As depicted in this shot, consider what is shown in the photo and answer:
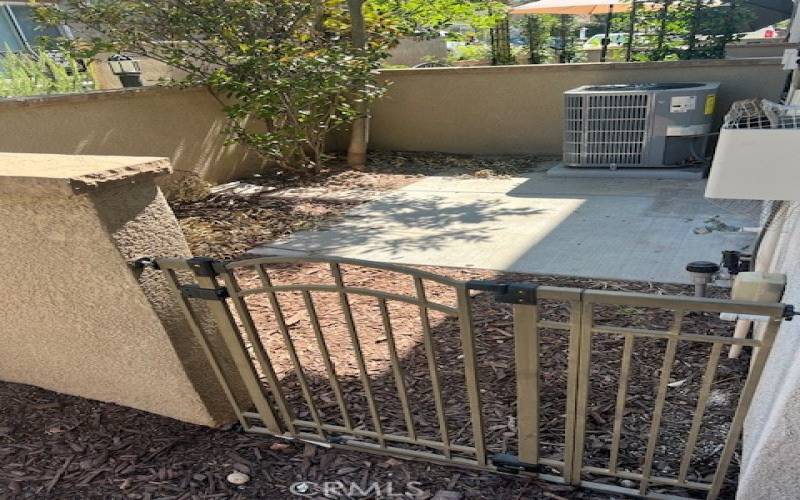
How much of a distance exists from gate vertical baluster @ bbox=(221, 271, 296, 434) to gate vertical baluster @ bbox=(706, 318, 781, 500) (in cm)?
162

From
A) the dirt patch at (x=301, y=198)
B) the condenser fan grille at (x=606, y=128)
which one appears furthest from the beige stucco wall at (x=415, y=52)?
the condenser fan grille at (x=606, y=128)

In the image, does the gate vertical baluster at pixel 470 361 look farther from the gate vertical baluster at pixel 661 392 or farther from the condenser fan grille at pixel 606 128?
the condenser fan grille at pixel 606 128

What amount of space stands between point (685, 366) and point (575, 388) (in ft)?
4.25

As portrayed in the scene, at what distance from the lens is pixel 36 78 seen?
674 cm

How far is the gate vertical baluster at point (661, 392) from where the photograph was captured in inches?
58.2

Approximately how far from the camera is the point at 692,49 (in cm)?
966

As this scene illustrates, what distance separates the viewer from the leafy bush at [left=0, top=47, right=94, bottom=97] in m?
6.30

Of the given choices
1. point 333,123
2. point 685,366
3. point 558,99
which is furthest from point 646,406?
point 333,123

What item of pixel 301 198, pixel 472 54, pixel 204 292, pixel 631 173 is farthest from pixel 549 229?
pixel 472 54

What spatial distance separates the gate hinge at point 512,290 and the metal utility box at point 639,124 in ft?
17.3

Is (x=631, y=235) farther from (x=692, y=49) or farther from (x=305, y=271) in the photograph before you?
(x=692, y=49)

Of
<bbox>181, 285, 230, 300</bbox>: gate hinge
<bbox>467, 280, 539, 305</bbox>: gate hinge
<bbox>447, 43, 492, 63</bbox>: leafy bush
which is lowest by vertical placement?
<bbox>447, 43, 492, 63</bbox>: leafy bush

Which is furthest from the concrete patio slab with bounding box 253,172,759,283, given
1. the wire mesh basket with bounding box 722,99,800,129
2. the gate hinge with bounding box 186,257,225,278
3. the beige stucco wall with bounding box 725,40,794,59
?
the beige stucco wall with bounding box 725,40,794,59

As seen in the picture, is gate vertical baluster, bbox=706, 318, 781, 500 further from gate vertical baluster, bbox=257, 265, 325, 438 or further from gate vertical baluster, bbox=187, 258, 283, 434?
gate vertical baluster, bbox=187, 258, 283, 434
